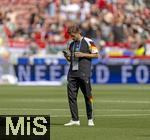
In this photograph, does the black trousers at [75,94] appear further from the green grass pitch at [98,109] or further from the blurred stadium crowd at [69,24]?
the blurred stadium crowd at [69,24]

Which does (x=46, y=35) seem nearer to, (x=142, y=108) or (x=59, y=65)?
(x=59, y=65)

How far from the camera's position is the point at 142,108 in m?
21.7

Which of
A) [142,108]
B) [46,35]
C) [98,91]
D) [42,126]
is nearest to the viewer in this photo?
[42,126]

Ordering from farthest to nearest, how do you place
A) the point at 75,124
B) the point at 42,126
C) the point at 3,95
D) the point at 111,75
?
the point at 111,75 → the point at 3,95 → the point at 75,124 → the point at 42,126

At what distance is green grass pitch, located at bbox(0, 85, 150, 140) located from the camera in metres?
14.9

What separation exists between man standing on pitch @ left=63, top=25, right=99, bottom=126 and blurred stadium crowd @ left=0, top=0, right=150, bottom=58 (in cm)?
1905

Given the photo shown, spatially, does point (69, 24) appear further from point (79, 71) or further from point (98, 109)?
point (79, 71)

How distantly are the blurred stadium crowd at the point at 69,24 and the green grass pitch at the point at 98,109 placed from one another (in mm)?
3504

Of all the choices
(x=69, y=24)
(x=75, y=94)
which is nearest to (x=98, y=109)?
(x=75, y=94)

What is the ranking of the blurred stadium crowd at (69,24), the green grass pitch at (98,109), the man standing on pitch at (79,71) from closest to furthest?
1. the green grass pitch at (98,109)
2. the man standing on pitch at (79,71)
3. the blurred stadium crowd at (69,24)

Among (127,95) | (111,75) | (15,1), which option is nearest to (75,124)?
(127,95)

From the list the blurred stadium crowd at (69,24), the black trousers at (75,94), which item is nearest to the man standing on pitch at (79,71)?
the black trousers at (75,94)

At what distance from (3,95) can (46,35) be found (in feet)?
36.1

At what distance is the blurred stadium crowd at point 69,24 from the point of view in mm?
36750
